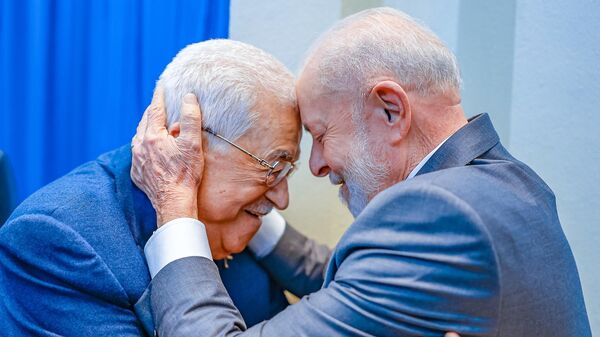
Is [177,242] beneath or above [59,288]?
above

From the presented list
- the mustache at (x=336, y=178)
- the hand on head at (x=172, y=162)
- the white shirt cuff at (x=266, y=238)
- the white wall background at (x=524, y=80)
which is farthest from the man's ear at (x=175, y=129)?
the white wall background at (x=524, y=80)

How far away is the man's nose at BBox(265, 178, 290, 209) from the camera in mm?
1997

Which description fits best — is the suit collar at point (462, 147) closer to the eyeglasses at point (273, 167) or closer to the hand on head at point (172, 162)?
the eyeglasses at point (273, 167)

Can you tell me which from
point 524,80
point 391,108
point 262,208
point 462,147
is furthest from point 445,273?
point 524,80

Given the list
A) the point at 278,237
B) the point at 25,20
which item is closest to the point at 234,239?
the point at 278,237

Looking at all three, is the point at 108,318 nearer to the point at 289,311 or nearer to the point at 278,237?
the point at 289,311

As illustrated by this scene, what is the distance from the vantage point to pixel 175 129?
1.85 meters

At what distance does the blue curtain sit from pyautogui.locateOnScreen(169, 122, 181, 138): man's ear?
1.74ft

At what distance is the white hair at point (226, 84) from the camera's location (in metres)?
1.82

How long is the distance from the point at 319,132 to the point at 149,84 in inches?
28.6

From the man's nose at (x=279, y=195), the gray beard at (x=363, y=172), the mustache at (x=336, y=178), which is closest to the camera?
the gray beard at (x=363, y=172)

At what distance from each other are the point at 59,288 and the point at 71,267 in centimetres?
6

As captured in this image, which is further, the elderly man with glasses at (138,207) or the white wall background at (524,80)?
the white wall background at (524,80)

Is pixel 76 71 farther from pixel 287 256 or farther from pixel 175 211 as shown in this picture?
pixel 287 256
